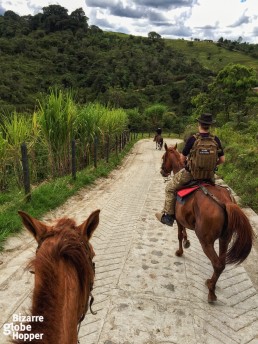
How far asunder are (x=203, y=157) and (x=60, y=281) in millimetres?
3110

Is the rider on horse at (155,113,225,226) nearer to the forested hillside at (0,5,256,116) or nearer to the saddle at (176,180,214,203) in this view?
the saddle at (176,180,214,203)

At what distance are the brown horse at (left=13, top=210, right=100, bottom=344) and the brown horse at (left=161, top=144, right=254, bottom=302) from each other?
2.46 meters

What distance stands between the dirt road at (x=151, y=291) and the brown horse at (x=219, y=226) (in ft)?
1.30

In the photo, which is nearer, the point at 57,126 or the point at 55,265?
the point at 55,265

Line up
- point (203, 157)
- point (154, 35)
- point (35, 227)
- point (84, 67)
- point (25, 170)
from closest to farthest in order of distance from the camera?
point (35, 227) → point (203, 157) → point (25, 170) → point (84, 67) → point (154, 35)

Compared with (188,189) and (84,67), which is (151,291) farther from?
(84,67)

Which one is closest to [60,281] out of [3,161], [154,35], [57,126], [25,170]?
[25,170]

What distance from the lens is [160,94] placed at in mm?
71688

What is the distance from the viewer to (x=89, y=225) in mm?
1785

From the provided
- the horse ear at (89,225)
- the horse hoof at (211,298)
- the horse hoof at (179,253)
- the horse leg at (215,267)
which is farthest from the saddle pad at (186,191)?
the horse ear at (89,225)

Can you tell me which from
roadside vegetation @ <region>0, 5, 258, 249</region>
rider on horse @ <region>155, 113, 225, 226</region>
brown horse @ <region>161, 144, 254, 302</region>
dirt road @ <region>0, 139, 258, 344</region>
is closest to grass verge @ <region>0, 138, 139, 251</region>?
roadside vegetation @ <region>0, 5, 258, 249</region>

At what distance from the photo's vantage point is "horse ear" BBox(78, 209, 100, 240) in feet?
5.61

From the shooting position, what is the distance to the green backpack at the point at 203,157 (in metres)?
4.07

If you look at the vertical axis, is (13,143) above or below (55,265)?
below
